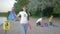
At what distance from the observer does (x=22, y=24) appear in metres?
10.1

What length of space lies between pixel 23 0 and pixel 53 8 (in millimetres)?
9410

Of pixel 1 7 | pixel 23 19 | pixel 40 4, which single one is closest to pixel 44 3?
pixel 40 4

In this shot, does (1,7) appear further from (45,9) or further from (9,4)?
(45,9)

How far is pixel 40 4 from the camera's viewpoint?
99.0ft

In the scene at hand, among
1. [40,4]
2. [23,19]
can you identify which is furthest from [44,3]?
[23,19]

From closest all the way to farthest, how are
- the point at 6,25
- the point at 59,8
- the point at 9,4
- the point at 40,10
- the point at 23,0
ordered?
the point at 6,25 < the point at 59,8 < the point at 40,10 < the point at 23,0 < the point at 9,4

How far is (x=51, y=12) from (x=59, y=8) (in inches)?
77.0

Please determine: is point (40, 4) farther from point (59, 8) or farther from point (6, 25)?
point (6, 25)

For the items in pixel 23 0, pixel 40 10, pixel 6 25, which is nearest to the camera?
pixel 6 25

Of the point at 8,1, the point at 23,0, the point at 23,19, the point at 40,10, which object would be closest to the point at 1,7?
the point at 8,1

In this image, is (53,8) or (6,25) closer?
(6,25)

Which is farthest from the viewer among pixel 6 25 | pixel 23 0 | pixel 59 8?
pixel 23 0

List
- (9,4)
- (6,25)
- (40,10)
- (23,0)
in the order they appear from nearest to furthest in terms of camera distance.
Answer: (6,25) < (40,10) < (23,0) < (9,4)

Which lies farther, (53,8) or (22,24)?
(53,8)
